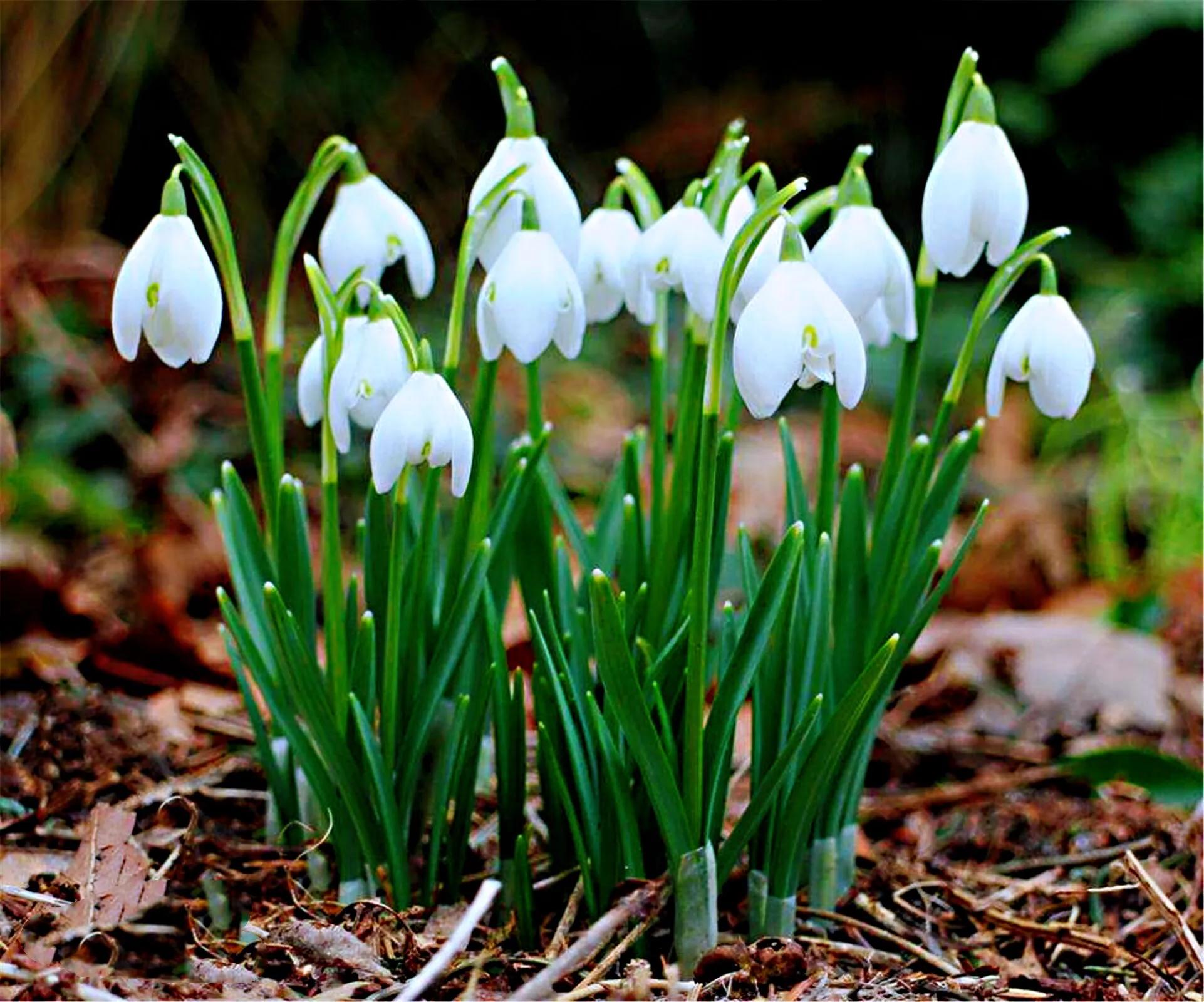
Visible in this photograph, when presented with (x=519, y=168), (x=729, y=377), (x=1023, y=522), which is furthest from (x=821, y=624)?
(x=1023, y=522)

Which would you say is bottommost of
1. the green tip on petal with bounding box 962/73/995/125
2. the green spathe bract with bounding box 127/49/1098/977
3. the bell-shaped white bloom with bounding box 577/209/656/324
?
the green spathe bract with bounding box 127/49/1098/977

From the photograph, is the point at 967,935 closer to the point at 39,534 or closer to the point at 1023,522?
the point at 1023,522

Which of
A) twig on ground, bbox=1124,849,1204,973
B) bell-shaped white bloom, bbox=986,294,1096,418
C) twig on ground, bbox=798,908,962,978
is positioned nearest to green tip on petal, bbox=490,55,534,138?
bell-shaped white bloom, bbox=986,294,1096,418

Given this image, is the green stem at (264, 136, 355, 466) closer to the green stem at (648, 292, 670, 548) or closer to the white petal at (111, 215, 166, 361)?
the white petal at (111, 215, 166, 361)

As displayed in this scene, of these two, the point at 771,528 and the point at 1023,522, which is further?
the point at 1023,522

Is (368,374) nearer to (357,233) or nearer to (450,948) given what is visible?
(357,233)

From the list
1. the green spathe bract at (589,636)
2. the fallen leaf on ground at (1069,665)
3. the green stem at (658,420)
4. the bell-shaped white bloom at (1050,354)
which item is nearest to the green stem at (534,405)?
the green spathe bract at (589,636)

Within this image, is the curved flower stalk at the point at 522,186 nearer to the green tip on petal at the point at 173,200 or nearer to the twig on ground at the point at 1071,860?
the green tip on petal at the point at 173,200
